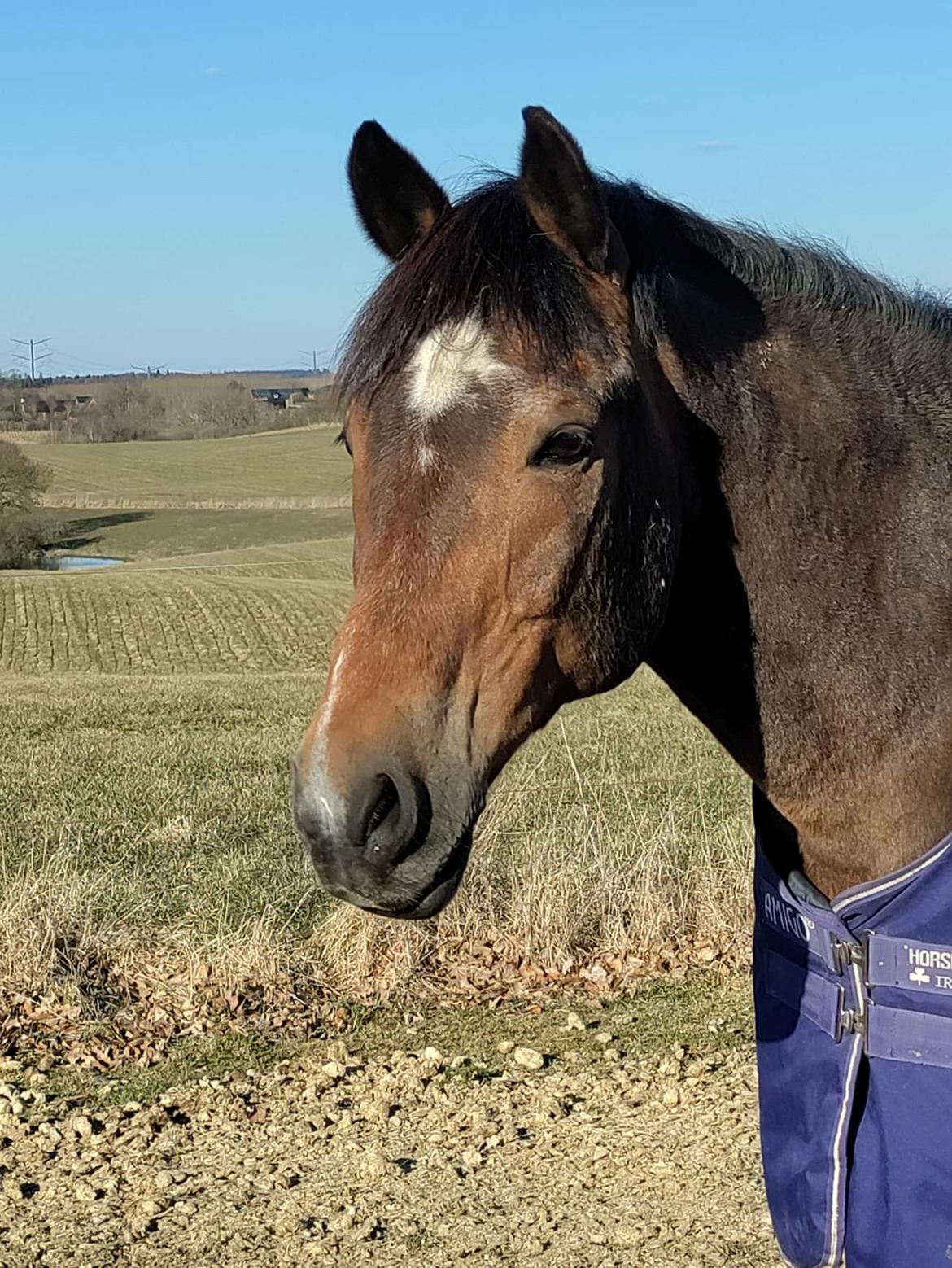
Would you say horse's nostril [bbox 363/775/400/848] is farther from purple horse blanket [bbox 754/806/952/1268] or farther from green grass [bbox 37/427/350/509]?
green grass [bbox 37/427/350/509]

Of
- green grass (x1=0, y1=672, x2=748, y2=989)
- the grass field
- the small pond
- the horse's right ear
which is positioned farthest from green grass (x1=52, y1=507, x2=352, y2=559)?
the horse's right ear

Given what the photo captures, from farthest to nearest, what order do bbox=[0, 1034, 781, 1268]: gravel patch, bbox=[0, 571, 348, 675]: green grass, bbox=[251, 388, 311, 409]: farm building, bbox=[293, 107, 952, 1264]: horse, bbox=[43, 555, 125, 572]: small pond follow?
bbox=[251, 388, 311, 409]: farm building < bbox=[43, 555, 125, 572]: small pond < bbox=[0, 571, 348, 675]: green grass < bbox=[0, 1034, 781, 1268]: gravel patch < bbox=[293, 107, 952, 1264]: horse

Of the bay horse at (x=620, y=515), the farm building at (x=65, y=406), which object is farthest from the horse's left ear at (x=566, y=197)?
the farm building at (x=65, y=406)

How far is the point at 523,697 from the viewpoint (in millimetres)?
2146

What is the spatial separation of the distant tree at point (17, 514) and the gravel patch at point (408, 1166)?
68.2 meters

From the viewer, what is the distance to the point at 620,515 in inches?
85.4

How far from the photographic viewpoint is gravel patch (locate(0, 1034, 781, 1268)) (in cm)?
407

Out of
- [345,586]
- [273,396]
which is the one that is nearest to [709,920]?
[345,586]

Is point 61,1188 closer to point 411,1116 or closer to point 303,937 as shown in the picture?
point 411,1116

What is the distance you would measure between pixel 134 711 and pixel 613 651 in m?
19.1

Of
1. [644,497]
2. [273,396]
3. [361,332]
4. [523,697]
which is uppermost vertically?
[361,332]

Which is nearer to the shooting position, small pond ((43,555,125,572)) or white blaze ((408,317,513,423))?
white blaze ((408,317,513,423))

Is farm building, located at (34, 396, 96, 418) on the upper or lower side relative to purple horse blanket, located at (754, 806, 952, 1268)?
lower

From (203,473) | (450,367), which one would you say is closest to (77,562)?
(203,473)
